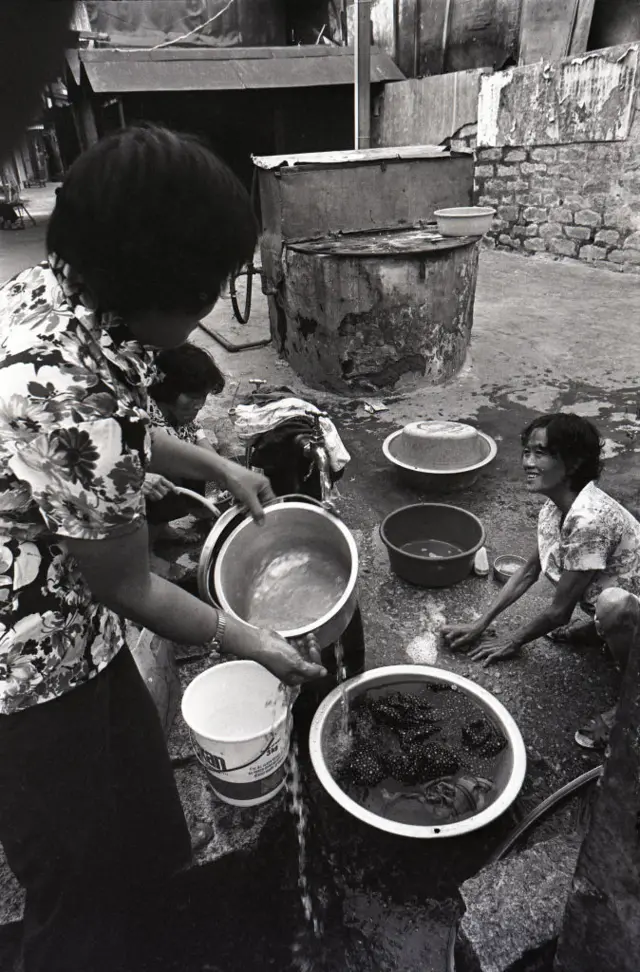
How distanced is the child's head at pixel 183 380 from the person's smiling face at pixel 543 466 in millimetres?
1634

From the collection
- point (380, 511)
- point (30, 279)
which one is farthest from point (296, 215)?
point (30, 279)

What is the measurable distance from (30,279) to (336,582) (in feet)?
4.86

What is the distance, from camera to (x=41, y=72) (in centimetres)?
40

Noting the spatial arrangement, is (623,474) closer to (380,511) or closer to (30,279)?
(380,511)

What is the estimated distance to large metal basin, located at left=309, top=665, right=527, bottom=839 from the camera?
77.8 inches

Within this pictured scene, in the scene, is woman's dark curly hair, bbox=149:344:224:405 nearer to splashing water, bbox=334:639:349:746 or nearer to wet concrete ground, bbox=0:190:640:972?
wet concrete ground, bbox=0:190:640:972

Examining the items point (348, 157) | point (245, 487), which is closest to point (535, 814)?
point (245, 487)

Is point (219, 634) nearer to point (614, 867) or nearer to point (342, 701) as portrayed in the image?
point (614, 867)

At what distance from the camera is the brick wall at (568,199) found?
806cm

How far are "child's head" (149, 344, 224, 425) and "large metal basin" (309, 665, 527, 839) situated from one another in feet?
5.38

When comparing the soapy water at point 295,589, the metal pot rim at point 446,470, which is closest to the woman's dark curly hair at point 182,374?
the soapy water at point 295,589

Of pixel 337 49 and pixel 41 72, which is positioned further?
pixel 337 49

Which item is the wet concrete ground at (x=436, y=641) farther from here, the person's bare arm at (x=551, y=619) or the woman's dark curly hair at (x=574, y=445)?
the woman's dark curly hair at (x=574, y=445)

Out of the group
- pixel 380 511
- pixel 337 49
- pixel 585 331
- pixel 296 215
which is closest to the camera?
pixel 380 511
